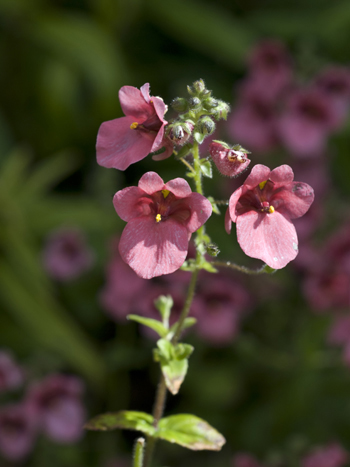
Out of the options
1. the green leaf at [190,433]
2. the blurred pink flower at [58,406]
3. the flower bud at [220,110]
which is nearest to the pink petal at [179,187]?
the flower bud at [220,110]

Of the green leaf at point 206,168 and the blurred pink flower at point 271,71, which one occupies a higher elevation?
the blurred pink flower at point 271,71

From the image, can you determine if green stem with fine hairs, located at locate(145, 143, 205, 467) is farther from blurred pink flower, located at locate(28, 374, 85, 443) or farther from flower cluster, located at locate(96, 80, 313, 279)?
blurred pink flower, located at locate(28, 374, 85, 443)

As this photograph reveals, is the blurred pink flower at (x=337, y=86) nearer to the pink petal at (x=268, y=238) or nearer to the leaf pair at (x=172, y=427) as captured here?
the pink petal at (x=268, y=238)

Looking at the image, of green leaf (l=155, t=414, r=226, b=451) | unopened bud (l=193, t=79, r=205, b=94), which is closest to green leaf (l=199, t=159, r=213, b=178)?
unopened bud (l=193, t=79, r=205, b=94)

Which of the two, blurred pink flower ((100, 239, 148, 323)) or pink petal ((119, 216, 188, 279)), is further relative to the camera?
blurred pink flower ((100, 239, 148, 323))

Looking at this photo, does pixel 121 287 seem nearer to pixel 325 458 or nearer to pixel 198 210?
pixel 325 458

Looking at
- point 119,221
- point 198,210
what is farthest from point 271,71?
point 198,210
